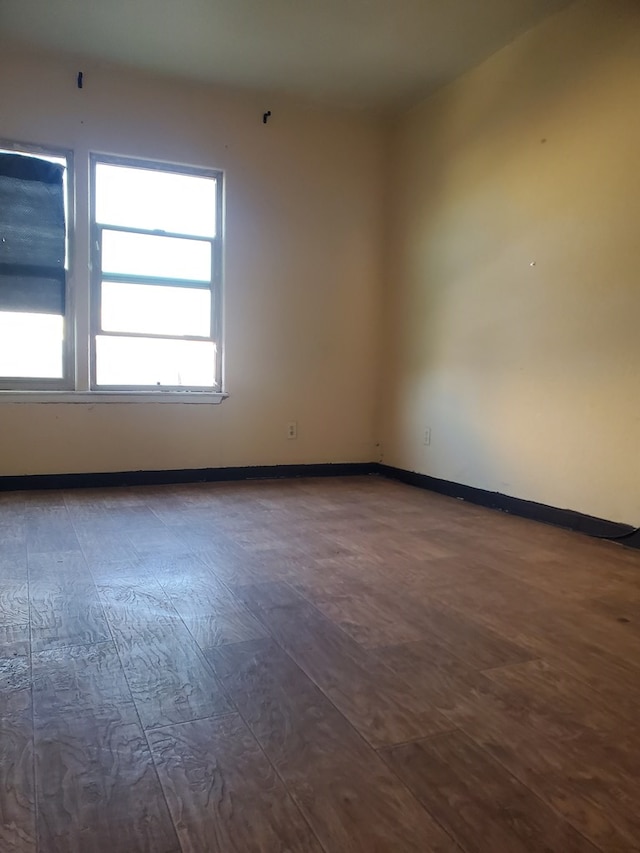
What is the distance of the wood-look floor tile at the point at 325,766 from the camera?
103 centimetres

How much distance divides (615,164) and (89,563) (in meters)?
2.97

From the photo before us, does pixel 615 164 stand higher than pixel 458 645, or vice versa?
pixel 615 164

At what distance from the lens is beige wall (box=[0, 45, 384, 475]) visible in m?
3.97

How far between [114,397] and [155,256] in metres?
1.00

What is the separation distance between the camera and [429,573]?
2455mm

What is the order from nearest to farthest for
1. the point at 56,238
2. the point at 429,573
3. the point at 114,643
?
the point at 114,643
the point at 429,573
the point at 56,238

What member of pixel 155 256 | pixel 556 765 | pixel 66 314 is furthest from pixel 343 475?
pixel 556 765

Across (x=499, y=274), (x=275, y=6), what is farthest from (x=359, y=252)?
(x=275, y=6)

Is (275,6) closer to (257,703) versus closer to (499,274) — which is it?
(499,274)

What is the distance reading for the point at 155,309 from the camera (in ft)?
14.1

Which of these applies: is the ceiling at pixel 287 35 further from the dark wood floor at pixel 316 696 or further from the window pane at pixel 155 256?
the dark wood floor at pixel 316 696

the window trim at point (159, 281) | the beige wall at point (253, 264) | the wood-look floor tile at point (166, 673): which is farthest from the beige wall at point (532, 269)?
the wood-look floor tile at point (166, 673)

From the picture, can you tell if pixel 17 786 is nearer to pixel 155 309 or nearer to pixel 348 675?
pixel 348 675

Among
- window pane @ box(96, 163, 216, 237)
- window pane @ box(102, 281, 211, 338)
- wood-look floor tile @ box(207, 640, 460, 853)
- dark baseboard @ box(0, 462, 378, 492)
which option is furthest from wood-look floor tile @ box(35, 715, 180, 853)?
window pane @ box(96, 163, 216, 237)
